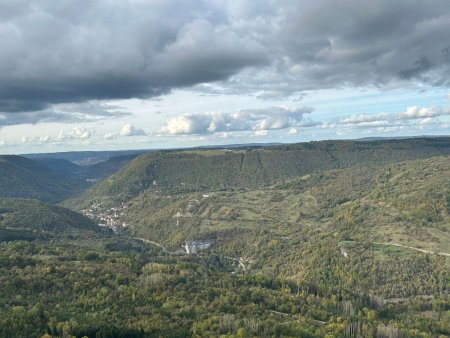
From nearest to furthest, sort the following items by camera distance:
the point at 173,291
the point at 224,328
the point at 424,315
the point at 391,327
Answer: the point at 224,328, the point at 391,327, the point at 173,291, the point at 424,315

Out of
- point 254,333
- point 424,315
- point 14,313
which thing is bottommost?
point 424,315

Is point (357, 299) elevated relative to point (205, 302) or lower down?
lower down

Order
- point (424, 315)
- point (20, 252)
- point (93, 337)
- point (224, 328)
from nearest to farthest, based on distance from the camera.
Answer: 1. point (93, 337)
2. point (224, 328)
3. point (424, 315)
4. point (20, 252)

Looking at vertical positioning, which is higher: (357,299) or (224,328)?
(224,328)

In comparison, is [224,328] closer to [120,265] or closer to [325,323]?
[325,323]

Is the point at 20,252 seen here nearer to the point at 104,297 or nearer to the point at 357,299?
the point at 104,297

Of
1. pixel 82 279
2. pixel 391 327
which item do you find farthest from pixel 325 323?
pixel 82 279

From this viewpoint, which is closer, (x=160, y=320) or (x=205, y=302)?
(x=160, y=320)

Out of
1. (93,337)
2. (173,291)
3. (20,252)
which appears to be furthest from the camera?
(20,252)

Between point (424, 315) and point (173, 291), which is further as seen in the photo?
point (424, 315)

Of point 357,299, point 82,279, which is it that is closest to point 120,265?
point 82,279
